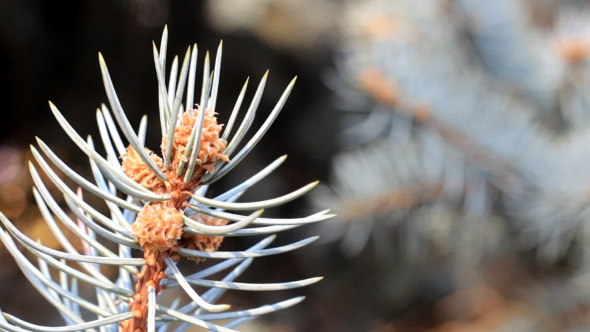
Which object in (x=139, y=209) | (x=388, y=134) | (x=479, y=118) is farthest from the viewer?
(x=388, y=134)

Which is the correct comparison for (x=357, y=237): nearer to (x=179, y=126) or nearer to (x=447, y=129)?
(x=447, y=129)

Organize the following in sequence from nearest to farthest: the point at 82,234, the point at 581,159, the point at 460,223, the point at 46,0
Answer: the point at 82,234 → the point at 581,159 → the point at 460,223 → the point at 46,0

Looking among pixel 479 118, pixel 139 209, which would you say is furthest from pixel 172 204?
pixel 479 118

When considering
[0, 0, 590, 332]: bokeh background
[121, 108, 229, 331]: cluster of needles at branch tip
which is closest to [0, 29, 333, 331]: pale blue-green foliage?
[121, 108, 229, 331]: cluster of needles at branch tip

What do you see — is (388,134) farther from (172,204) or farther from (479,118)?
(172,204)

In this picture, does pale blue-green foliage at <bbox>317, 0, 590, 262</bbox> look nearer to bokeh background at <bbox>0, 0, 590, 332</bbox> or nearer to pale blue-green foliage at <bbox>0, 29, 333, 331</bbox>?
bokeh background at <bbox>0, 0, 590, 332</bbox>

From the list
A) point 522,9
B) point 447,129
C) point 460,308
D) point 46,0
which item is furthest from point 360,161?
point 46,0
